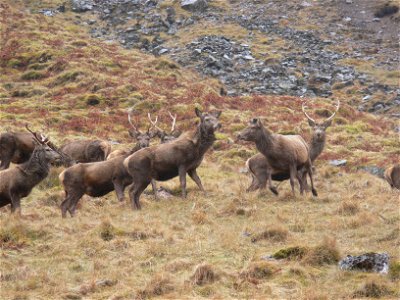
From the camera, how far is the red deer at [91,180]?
1566 centimetres

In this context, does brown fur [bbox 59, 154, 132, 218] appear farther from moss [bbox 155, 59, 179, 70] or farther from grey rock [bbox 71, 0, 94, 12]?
grey rock [bbox 71, 0, 94, 12]

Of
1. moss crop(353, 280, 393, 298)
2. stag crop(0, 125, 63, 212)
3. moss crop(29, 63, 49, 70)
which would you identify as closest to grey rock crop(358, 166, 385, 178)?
stag crop(0, 125, 63, 212)

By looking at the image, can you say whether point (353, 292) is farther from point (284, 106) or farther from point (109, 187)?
point (284, 106)

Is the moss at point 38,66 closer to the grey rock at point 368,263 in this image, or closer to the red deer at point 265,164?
the red deer at point 265,164

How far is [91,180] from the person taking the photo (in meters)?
16.0

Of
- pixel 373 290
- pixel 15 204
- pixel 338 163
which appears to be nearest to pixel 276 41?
→ pixel 338 163

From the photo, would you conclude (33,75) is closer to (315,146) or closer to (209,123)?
(209,123)

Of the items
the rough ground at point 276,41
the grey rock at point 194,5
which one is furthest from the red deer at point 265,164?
the grey rock at point 194,5

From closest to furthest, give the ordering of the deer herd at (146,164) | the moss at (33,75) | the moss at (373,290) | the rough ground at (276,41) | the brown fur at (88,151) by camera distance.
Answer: the moss at (373,290) < the deer herd at (146,164) < the brown fur at (88,151) < the moss at (33,75) < the rough ground at (276,41)

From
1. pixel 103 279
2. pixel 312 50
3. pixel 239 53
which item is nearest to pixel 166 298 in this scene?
pixel 103 279

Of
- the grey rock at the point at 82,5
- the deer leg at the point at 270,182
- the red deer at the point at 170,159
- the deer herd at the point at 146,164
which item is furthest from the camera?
A: the grey rock at the point at 82,5

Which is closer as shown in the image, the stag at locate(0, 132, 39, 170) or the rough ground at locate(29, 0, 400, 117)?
the stag at locate(0, 132, 39, 170)

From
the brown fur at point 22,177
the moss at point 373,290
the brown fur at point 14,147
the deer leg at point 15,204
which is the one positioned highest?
the moss at point 373,290

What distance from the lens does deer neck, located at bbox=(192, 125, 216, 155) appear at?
1803 centimetres
